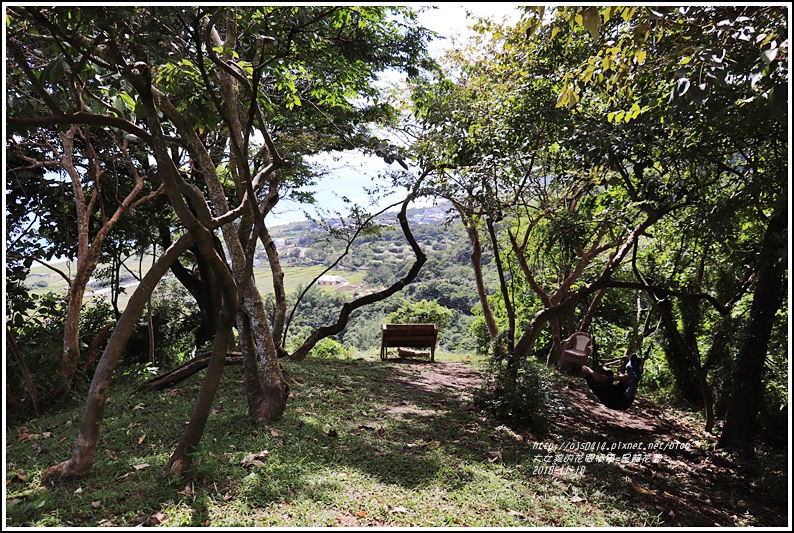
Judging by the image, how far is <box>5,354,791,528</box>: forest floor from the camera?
10.7 feet

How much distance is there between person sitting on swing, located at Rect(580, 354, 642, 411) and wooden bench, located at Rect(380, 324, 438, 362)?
481 centimetres

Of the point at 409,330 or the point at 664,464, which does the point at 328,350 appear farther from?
the point at 664,464

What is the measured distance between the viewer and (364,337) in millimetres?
18391

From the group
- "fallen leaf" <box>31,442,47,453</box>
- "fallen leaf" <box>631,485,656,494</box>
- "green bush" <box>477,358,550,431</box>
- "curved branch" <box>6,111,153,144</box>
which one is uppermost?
"curved branch" <box>6,111,153,144</box>

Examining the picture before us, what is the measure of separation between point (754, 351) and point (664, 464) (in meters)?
1.50

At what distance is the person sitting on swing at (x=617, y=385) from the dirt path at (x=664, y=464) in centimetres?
43

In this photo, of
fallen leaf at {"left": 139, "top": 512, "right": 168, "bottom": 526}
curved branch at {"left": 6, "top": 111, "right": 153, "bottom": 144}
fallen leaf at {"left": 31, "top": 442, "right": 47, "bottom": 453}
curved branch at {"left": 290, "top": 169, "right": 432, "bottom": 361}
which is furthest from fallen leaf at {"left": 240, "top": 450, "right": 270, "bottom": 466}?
curved branch at {"left": 290, "top": 169, "right": 432, "bottom": 361}

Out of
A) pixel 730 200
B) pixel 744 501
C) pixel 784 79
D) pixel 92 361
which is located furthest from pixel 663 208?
pixel 92 361

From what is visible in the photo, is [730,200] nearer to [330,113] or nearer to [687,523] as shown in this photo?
[687,523]

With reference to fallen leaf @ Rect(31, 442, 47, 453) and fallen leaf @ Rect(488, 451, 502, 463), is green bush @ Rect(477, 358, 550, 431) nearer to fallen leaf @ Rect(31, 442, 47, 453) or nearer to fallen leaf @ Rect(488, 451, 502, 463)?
fallen leaf @ Rect(488, 451, 502, 463)

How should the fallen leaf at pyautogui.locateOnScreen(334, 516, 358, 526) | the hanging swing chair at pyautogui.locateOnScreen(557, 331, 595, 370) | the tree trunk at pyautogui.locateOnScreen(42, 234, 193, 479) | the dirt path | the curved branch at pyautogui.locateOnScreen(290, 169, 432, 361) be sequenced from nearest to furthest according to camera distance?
the fallen leaf at pyautogui.locateOnScreen(334, 516, 358, 526) < the tree trunk at pyautogui.locateOnScreen(42, 234, 193, 479) < the dirt path < the hanging swing chair at pyautogui.locateOnScreen(557, 331, 595, 370) < the curved branch at pyautogui.locateOnScreen(290, 169, 432, 361)

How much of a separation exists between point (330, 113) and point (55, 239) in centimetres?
451

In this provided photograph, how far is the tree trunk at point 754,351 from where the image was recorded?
478 cm

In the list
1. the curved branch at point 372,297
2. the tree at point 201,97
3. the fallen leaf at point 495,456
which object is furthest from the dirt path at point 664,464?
the tree at point 201,97
